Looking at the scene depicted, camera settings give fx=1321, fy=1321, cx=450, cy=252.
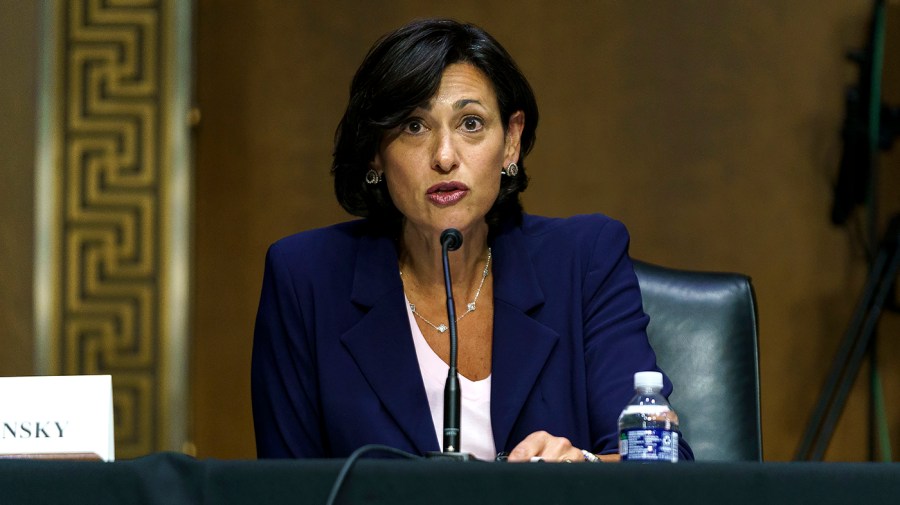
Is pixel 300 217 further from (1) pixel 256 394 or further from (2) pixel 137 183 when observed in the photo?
(1) pixel 256 394

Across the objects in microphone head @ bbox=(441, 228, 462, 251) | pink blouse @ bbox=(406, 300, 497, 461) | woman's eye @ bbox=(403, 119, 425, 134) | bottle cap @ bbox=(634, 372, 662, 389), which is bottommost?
pink blouse @ bbox=(406, 300, 497, 461)

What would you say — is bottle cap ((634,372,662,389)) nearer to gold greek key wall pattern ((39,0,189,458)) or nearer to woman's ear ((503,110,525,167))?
woman's ear ((503,110,525,167))

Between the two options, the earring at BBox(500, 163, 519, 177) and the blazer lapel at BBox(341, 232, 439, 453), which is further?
the earring at BBox(500, 163, 519, 177)

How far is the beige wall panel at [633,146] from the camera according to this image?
341 cm

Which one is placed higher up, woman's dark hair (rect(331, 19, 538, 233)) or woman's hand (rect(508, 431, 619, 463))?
woman's dark hair (rect(331, 19, 538, 233))

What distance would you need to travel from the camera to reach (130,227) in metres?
3.31

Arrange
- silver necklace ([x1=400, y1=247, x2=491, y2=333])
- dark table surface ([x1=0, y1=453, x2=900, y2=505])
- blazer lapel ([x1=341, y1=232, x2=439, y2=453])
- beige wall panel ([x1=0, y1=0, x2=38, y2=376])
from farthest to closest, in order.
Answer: beige wall panel ([x1=0, y1=0, x2=38, y2=376]) < silver necklace ([x1=400, y1=247, x2=491, y2=333]) < blazer lapel ([x1=341, y1=232, x2=439, y2=453]) < dark table surface ([x1=0, y1=453, x2=900, y2=505])

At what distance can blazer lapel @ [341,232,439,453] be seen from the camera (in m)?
1.84

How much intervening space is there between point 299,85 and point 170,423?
0.93 meters

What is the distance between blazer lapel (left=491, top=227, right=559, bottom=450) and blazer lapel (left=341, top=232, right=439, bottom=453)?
0.34ft

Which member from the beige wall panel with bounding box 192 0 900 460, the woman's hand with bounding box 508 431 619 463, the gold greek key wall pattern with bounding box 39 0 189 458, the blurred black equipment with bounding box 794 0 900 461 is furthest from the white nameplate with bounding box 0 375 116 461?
the blurred black equipment with bounding box 794 0 900 461

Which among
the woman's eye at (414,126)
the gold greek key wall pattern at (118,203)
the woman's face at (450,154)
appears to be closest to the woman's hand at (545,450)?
the woman's face at (450,154)

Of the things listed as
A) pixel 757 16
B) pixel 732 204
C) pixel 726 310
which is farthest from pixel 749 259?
pixel 726 310

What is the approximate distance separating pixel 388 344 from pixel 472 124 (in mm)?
343
